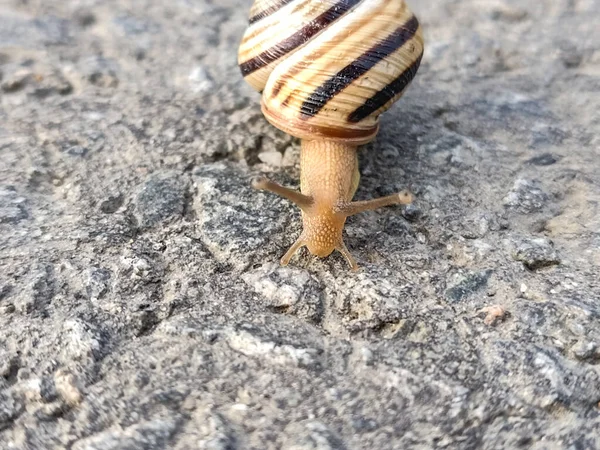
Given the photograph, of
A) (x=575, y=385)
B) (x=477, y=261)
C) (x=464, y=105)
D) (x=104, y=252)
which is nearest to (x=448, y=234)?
(x=477, y=261)

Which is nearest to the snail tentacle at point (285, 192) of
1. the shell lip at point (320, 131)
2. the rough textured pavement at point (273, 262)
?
the rough textured pavement at point (273, 262)

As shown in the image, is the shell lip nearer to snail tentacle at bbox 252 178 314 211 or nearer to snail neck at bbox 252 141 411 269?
snail neck at bbox 252 141 411 269

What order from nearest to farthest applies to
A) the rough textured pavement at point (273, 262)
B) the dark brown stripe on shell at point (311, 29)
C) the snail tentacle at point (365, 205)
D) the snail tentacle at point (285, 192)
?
1. the rough textured pavement at point (273, 262)
2. the snail tentacle at point (285, 192)
3. the snail tentacle at point (365, 205)
4. the dark brown stripe on shell at point (311, 29)

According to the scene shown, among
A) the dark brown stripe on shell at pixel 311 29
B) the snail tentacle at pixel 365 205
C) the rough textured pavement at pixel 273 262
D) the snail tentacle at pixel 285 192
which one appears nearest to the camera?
the rough textured pavement at pixel 273 262

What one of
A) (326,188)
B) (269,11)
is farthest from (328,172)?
(269,11)

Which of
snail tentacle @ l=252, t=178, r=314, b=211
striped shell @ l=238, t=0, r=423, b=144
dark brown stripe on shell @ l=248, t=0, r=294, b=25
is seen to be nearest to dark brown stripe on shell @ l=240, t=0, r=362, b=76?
striped shell @ l=238, t=0, r=423, b=144

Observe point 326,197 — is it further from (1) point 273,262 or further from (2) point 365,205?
(1) point 273,262

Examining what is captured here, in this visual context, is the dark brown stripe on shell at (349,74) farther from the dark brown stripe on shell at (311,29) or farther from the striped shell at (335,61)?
the dark brown stripe on shell at (311,29)
